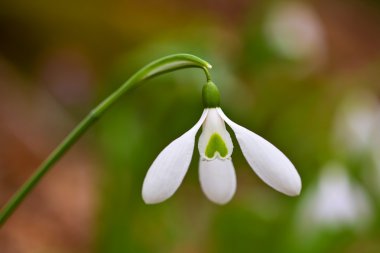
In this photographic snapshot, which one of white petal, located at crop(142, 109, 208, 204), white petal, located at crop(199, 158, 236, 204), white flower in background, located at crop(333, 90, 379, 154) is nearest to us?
white petal, located at crop(142, 109, 208, 204)

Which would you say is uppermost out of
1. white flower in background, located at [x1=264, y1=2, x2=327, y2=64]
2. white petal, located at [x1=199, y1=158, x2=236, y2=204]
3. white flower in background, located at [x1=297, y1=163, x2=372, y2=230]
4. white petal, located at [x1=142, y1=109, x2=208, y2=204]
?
white flower in background, located at [x1=264, y1=2, x2=327, y2=64]

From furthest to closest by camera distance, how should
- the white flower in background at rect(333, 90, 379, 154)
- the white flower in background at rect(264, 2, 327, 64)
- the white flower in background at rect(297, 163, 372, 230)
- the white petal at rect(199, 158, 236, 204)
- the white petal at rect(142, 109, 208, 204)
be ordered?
the white flower in background at rect(264, 2, 327, 64) → the white flower in background at rect(333, 90, 379, 154) → the white flower in background at rect(297, 163, 372, 230) → the white petal at rect(199, 158, 236, 204) → the white petal at rect(142, 109, 208, 204)

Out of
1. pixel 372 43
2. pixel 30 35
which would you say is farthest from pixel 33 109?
pixel 372 43

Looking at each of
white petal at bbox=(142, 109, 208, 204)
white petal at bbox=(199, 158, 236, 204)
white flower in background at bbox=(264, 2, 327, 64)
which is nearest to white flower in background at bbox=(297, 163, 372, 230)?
white flower in background at bbox=(264, 2, 327, 64)

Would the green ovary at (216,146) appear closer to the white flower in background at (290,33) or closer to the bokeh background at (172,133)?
the bokeh background at (172,133)

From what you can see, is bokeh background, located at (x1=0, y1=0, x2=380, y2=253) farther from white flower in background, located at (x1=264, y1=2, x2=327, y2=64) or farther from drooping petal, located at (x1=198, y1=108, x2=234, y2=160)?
drooping petal, located at (x1=198, y1=108, x2=234, y2=160)

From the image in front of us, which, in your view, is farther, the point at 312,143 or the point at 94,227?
the point at 312,143

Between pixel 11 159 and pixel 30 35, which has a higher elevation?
pixel 30 35

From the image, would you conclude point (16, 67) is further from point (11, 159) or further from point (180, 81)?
point (180, 81)
